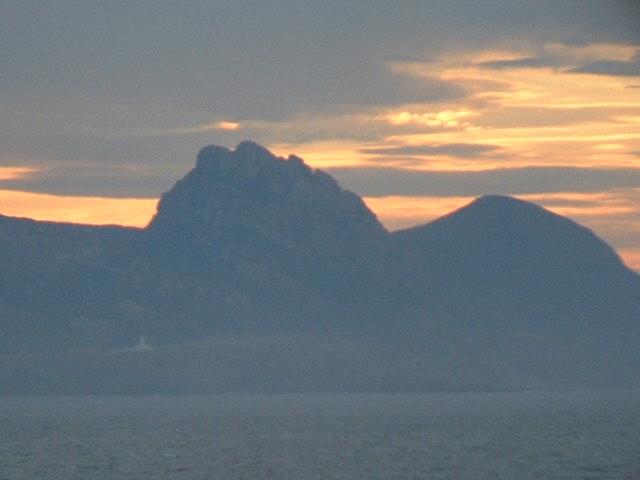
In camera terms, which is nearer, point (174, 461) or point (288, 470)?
point (288, 470)

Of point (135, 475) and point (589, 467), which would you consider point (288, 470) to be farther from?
point (589, 467)

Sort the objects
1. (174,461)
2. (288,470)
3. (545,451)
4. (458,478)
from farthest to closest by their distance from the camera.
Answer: (545,451), (174,461), (288,470), (458,478)

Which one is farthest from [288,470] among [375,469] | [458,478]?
[458,478]

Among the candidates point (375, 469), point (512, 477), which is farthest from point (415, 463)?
point (512, 477)

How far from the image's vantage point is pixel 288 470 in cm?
16262

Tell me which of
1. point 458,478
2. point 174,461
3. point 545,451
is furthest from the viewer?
point 545,451

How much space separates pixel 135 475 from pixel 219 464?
14974mm

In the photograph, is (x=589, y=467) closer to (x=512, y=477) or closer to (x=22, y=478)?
(x=512, y=477)

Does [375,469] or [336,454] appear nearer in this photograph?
[375,469]

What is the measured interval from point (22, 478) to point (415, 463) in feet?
129

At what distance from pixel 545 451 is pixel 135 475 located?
2244 inches

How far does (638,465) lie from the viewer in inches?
6668

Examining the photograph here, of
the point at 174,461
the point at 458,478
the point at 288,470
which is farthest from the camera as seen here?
the point at 174,461

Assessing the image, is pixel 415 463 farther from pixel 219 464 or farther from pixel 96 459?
pixel 96 459
